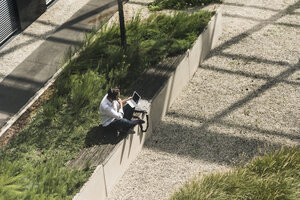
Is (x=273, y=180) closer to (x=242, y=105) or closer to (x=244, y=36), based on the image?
(x=242, y=105)

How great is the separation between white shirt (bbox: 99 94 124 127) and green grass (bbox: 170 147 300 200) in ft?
5.42

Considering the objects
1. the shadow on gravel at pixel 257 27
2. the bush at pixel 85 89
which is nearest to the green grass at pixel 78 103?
the bush at pixel 85 89

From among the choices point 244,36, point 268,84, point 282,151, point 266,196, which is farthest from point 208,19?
point 266,196

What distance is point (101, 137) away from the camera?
8734mm

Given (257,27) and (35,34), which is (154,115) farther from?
(257,27)

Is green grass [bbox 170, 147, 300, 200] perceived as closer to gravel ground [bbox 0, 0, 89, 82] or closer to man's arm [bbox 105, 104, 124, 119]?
man's arm [bbox 105, 104, 124, 119]

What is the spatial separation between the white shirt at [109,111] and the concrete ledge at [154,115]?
17.6 inches

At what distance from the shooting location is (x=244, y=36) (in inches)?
494

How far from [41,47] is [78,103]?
321 cm

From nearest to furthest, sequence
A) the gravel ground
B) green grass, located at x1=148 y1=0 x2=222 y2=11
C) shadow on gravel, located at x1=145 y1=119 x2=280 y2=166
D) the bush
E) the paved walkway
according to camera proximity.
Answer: shadow on gravel, located at x1=145 y1=119 x2=280 y2=166, the bush, the paved walkway, the gravel ground, green grass, located at x1=148 y1=0 x2=222 y2=11

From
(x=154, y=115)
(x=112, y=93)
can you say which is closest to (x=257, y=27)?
(x=154, y=115)

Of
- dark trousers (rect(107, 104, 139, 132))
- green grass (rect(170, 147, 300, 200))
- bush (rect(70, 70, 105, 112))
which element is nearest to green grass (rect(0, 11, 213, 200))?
bush (rect(70, 70, 105, 112))

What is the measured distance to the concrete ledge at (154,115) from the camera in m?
8.05

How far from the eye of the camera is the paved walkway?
34.4ft
